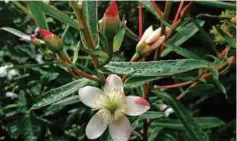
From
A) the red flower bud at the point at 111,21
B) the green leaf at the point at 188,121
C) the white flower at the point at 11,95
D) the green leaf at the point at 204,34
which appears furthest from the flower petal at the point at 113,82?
the white flower at the point at 11,95

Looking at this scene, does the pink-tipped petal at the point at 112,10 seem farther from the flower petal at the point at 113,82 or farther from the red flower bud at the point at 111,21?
the flower petal at the point at 113,82

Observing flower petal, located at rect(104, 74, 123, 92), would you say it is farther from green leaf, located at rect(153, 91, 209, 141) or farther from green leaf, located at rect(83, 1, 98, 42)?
green leaf, located at rect(153, 91, 209, 141)

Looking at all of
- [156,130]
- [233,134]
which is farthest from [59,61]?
[233,134]

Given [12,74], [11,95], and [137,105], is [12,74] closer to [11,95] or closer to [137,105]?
[11,95]

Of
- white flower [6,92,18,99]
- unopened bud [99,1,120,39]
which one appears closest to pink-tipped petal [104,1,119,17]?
unopened bud [99,1,120,39]

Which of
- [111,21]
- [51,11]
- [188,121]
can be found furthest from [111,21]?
[188,121]
